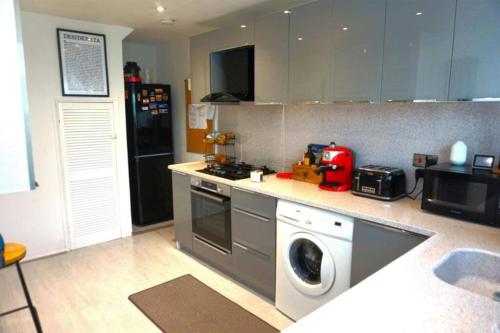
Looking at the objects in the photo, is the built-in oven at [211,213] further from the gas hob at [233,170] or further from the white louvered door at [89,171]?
the white louvered door at [89,171]

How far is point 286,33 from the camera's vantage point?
8.55 feet

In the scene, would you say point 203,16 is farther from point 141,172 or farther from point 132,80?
point 141,172

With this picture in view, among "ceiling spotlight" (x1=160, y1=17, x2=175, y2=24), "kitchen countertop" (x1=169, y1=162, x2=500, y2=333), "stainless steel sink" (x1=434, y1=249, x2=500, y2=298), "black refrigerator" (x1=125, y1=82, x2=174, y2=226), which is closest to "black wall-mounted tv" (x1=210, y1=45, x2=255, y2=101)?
"ceiling spotlight" (x1=160, y1=17, x2=175, y2=24)

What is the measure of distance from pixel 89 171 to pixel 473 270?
3.53 meters

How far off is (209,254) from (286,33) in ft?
6.78

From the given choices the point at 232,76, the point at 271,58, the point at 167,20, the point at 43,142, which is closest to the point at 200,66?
the point at 232,76

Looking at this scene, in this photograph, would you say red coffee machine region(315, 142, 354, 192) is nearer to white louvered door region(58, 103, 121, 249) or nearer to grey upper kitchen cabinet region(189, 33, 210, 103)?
grey upper kitchen cabinet region(189, 33, 210, 103)

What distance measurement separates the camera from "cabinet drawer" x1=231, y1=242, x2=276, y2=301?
2570mm

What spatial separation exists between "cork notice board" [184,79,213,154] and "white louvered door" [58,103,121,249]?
940mm

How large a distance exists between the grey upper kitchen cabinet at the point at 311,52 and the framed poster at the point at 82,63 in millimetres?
2147

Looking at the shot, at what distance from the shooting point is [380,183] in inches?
86.4

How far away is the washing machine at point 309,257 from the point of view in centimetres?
208

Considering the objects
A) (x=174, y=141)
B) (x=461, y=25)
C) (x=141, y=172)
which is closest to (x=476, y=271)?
(x=461, y=25)

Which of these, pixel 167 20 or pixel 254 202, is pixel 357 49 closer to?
pixel 254 202
